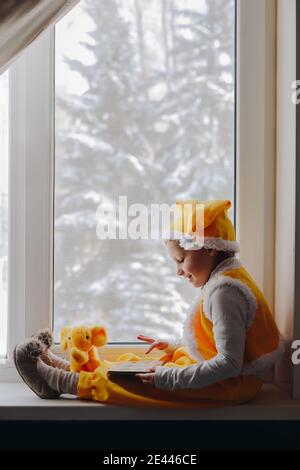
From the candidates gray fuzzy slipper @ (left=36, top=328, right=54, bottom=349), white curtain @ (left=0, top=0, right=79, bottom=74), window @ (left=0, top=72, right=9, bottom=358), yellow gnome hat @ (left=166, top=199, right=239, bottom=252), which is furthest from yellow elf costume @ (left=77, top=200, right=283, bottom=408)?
white curtain @ (left=0, top=0, right=79, bottom=74)

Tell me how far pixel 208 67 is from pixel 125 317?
0.71 m

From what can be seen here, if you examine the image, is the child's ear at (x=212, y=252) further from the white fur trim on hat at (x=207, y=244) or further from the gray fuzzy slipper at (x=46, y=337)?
the gray fuzzy slipper at (x=46, y=337)

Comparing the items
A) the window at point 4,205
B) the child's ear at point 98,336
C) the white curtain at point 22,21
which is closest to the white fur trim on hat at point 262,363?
the child's ear at point 98,336

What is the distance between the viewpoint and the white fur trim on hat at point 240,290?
5.28 ft

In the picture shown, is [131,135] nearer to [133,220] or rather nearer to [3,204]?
[133,220]

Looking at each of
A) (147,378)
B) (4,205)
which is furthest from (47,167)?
(147,378)

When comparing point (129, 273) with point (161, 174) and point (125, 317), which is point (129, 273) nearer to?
point (125, 317)

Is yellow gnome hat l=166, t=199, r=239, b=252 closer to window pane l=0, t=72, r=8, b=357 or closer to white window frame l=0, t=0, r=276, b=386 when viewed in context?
white window frame l=0, t=0, r=276, b=386

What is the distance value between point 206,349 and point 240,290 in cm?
17

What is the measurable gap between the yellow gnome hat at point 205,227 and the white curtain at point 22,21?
54 cm

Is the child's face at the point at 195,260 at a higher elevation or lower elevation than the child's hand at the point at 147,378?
higher

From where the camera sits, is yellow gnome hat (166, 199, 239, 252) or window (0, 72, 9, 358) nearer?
yellow gnome hat (166, 199, 239, 252)

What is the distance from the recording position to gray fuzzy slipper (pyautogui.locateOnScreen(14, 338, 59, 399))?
1.63 meters

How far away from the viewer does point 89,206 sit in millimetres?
1855
